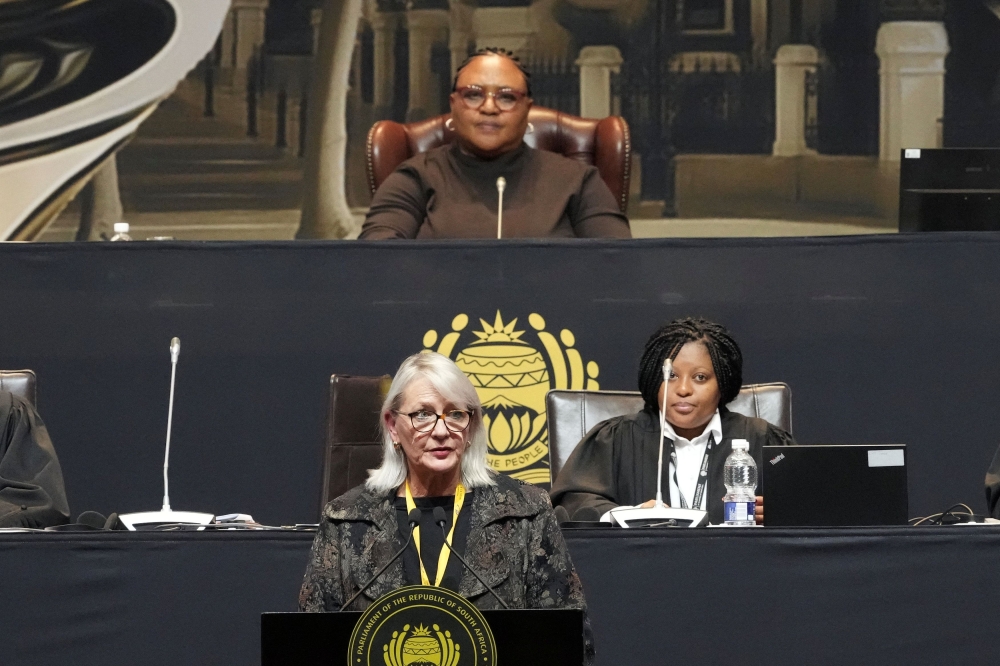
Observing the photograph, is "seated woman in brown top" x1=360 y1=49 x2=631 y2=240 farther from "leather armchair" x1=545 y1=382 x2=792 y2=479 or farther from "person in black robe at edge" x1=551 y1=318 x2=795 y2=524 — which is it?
"person in black robe at edge" x1=551 y1=318 x2=795 y2=524

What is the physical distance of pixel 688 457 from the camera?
3900 millimetres

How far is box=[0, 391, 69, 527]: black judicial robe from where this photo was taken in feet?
12.0

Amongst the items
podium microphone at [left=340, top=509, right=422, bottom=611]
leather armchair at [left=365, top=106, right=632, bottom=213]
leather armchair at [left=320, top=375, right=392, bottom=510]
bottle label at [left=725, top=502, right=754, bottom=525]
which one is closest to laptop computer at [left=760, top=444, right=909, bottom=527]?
bottle label at [left=725, top=502, right=754, bottom=525]

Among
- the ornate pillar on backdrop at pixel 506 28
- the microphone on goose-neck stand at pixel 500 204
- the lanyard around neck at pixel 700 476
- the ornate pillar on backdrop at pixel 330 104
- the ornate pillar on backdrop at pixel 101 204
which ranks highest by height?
the ornate pillar on backdrop at pixel 506 28

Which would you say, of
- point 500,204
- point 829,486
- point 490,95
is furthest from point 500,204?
point 829,486

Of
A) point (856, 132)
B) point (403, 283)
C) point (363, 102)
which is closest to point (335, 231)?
point (363, 102)

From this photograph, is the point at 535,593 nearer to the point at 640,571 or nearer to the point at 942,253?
the point at 640,571

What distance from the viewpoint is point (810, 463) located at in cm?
309

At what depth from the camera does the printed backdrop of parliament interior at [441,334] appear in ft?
14.1

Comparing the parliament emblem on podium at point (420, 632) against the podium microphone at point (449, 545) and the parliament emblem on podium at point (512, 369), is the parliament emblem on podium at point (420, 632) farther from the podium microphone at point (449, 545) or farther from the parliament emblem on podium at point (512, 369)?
the parliament emblem on podium at point (512, 369)

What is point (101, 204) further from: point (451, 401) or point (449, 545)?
point (449, 545)

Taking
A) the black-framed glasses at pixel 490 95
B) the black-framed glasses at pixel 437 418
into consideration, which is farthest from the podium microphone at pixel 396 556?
the black-framed glasses at pixel 490 95

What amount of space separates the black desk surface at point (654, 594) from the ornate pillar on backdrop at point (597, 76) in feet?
14.2

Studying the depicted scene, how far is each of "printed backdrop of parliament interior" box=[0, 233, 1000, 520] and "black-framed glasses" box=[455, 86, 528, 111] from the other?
684 mm
